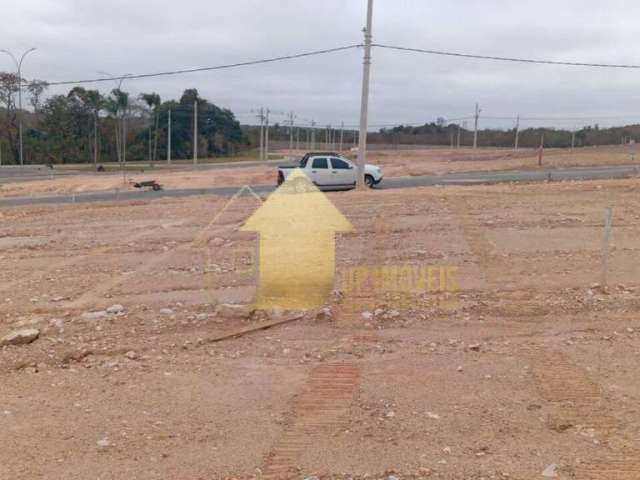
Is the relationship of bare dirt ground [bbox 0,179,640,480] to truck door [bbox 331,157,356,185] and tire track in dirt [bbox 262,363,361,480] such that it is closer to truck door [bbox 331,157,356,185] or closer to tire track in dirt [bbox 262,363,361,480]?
tire track in dirt [bbox 262,363,361,480]

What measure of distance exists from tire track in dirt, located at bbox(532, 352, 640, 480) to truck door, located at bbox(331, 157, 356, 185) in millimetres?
20391

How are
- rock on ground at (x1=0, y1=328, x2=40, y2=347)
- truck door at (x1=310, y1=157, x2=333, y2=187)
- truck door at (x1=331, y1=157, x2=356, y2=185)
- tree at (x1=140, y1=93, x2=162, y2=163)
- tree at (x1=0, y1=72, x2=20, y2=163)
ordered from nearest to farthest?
1. rock on ground at (x1=0, y1=328, x2=40, y2=347)
2. truck door at (x1=310, y1=157, x2=333, y2=187)
3. truck door at (x1=331, y1=157, x2=356, y2=185)
4. tree at (x1=0, y1=72, x2=20, y2=163)
5. tree at (x1=140, y1=93, x2=162, y2=163)

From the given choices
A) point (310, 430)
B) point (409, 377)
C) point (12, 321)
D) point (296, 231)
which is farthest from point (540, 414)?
point (296, 231)

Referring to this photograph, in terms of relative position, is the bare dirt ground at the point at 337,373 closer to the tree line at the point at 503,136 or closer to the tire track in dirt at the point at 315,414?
the tire track in dirt at the point at 315,414

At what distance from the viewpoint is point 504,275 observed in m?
8.49

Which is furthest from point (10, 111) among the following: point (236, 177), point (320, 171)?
point (320, 171)

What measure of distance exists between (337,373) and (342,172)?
68.1 feet

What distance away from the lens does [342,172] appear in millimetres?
25719

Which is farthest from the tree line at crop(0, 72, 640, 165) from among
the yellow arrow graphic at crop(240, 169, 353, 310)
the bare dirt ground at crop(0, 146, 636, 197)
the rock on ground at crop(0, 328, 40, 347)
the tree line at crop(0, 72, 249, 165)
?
the rock on ground at crop(0, 328, 40, 347)

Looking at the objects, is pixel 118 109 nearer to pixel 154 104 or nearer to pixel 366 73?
pixel 154 104

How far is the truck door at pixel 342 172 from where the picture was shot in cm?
2572

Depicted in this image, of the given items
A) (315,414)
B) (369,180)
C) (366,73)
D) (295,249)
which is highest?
(366,73)

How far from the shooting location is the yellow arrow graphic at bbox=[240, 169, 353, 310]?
7645 mm

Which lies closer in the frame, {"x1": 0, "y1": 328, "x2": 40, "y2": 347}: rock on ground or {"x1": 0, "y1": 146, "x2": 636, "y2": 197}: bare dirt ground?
{"x1": 0, "y1": 328, "x2": 40, "y2": 347}: rock on ground
